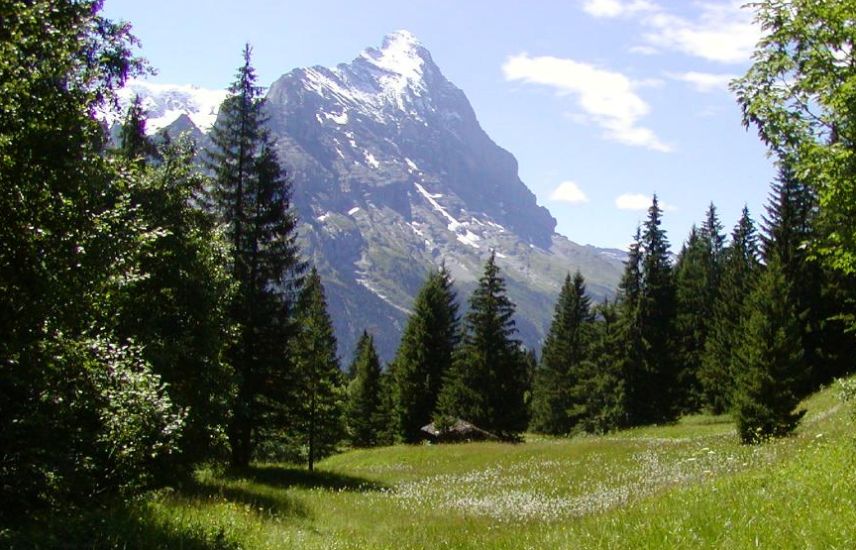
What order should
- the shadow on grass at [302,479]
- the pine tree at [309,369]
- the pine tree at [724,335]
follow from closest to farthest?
the shadow on grass at [302,479], the pine tree at [309,369], the pine tree at [724,335]

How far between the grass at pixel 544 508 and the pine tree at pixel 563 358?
46762 millimetres

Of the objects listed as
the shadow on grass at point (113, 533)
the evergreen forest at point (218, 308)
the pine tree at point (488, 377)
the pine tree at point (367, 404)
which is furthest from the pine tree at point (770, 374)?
the pine tree at point (367, 404)

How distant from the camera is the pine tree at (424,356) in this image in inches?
2114

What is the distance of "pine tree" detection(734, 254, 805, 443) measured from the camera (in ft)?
85.4

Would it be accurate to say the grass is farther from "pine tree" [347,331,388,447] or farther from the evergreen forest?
"pine tree" [347,331,388,447]

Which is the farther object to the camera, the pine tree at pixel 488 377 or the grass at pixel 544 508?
the pine tree at pixel 488 377

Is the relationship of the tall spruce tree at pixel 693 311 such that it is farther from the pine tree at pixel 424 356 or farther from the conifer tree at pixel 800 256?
the pine tree at pixel 424 356

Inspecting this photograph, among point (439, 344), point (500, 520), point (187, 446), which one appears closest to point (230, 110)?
point (187, 446)

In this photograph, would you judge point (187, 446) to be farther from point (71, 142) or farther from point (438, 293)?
point (438, 293)

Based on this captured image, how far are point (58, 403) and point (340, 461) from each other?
38.5 metres

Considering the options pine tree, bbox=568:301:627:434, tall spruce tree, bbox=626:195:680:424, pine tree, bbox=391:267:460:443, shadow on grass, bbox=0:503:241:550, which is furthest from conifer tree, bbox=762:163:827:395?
shadow on grass, bbox=0:503:241:550

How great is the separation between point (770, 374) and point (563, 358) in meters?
47.9

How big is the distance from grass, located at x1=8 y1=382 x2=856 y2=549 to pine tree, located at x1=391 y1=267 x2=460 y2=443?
2691 centimetres

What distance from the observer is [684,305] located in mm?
65562
